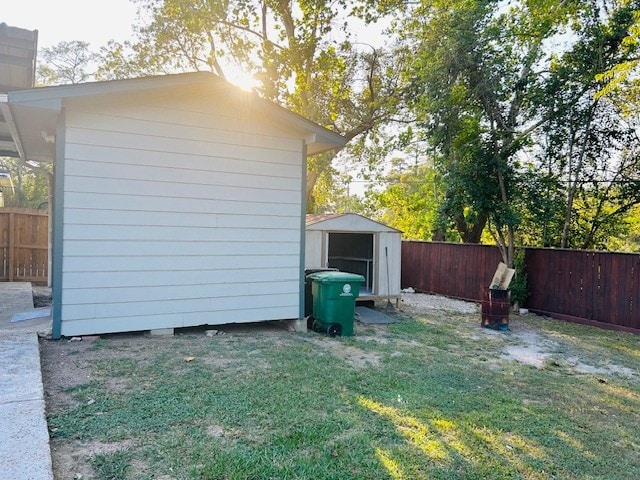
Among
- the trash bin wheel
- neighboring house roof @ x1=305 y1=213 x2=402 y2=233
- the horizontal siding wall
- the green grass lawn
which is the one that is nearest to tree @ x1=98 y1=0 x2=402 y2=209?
neighboring house roof @ x1=305 y1=213 x2=402 y2=233

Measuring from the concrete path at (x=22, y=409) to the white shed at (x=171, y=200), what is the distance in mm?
572

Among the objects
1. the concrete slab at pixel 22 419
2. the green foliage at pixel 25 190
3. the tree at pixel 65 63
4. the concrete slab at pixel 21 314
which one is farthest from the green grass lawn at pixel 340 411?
the tree at pixel 65 63

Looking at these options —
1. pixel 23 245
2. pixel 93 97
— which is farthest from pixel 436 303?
pixel 23 245

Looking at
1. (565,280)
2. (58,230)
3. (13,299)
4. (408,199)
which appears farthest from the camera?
(408,199)

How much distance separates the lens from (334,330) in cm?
629

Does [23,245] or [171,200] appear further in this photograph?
[23,245]

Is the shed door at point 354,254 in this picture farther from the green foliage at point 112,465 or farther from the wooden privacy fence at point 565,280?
the green foliage at point 112,465

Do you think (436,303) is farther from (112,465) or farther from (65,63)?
(65,63)

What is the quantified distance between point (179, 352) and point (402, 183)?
1816 cm


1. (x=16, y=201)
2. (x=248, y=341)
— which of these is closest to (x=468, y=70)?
(x=248, y=341)

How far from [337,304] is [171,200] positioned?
2642mm

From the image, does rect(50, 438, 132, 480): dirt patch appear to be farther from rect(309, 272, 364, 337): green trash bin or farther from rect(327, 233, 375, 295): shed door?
rect(327, 233, 375, 295): shed door

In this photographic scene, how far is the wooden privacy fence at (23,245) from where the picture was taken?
9969 millimetres

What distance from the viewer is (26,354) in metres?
4.02
